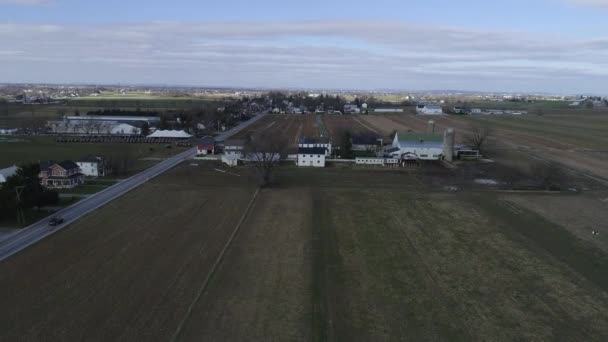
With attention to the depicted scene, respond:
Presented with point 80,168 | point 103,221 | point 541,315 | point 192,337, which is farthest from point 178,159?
point 541,315

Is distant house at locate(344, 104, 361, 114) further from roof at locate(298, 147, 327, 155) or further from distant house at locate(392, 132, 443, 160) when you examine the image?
roof at locate(298, 147, 327, 155)

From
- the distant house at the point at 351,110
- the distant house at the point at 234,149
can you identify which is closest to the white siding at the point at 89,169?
the distant house at the point at 234,149

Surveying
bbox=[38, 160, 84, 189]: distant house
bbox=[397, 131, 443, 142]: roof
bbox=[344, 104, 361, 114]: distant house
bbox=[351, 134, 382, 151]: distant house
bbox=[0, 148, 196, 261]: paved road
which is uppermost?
bbox=[344, 104, 361, 114]: distant house

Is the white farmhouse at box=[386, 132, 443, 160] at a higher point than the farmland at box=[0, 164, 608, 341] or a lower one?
higher

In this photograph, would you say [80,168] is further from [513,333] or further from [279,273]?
[513,333]

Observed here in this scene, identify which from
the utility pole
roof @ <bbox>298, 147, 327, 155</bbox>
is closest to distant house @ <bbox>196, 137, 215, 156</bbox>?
roof @ <bbox>298, 147, 327, 155</bbox>
